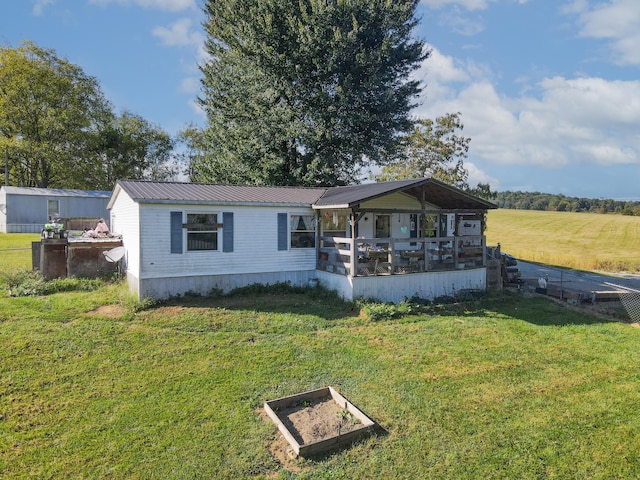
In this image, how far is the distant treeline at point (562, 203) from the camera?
64.6m

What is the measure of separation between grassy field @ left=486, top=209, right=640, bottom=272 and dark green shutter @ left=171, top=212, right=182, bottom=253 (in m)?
20.8

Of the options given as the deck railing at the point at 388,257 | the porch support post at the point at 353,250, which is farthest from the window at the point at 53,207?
the porch support post at the point at 353,250

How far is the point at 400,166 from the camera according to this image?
2595cm

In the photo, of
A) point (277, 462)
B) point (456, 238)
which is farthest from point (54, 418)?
point (456, 238)

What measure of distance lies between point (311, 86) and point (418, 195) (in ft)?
34.2

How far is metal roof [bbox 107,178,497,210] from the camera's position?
10844 millimetres

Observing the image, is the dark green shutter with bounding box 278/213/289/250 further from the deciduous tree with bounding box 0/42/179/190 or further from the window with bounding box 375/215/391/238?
the deciduous tree with bounding box 0/42/179/190

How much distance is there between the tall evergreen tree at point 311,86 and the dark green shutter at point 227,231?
9956 millimetres

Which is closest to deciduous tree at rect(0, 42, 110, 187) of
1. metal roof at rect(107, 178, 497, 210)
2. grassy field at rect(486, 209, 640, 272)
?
metal roof at rect(107, 178, 497, 210)

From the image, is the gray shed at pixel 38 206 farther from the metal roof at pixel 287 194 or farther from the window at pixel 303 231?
the window at pixel 303 231

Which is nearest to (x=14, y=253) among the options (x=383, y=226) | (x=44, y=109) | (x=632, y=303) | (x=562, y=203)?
(x=383, y=226)

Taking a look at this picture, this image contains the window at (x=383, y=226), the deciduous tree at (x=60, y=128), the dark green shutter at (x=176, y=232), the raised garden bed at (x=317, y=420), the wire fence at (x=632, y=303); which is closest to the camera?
the raised garden bed at (x=317, y=420)

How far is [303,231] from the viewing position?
42.0 feet

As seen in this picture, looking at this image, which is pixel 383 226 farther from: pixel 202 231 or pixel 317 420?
pixel 317 420
